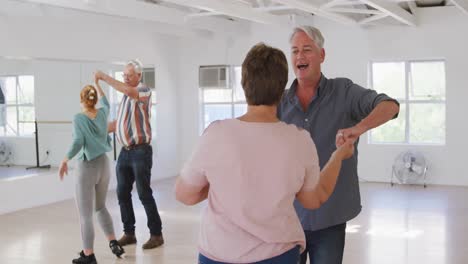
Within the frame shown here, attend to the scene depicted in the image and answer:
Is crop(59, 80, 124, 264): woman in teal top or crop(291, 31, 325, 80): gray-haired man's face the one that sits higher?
crop(291, 31, 325, 80): gray-haired man's face

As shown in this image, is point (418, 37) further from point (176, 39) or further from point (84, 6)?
point (84, 6)

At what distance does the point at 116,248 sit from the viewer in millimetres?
4922

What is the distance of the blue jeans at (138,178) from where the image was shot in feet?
16.9

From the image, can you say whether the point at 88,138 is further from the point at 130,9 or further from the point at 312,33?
the point at 130,9

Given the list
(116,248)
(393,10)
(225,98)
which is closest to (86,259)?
(116,248)

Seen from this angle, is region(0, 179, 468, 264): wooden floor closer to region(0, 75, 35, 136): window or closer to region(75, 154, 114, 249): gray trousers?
region(75, 154, 114, 249): gray trousers

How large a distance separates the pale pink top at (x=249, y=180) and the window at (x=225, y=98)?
906 centimetres

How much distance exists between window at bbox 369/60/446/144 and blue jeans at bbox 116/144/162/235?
573 centimetres

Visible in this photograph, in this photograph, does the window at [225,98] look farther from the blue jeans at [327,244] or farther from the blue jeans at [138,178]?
the blue jeans at [327,244]

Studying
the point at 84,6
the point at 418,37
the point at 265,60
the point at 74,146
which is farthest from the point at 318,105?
the point at 418,37

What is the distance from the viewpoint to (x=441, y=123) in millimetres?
9570

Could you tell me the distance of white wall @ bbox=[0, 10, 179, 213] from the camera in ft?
24.9

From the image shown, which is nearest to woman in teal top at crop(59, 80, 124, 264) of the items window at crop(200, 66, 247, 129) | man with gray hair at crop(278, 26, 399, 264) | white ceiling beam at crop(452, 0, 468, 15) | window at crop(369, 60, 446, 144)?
man with gray hair at crop(278, 26, 399, 264)

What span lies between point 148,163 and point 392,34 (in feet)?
19.0
